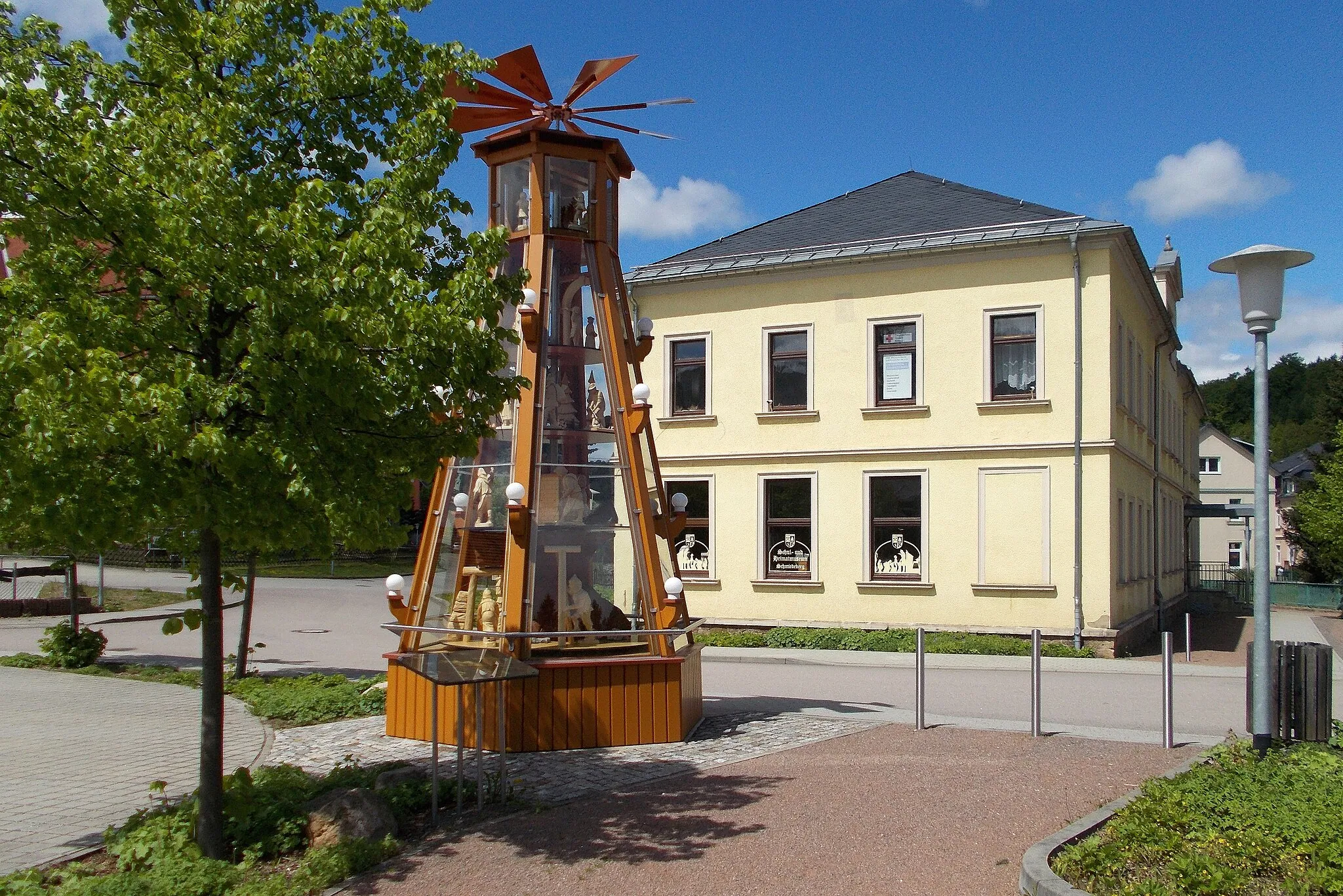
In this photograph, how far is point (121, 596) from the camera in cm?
2894

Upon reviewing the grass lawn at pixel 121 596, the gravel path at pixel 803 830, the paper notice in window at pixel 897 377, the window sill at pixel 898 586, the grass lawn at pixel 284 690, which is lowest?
the grass lawn at pixel 121 596

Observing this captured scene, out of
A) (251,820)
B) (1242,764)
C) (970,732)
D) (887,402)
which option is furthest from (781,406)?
(251,820)

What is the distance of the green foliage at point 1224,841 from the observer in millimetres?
5078

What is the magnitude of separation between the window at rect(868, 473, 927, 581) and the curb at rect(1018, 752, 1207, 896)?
13.7m

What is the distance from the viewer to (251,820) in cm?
638

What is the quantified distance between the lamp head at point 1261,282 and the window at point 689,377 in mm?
14883

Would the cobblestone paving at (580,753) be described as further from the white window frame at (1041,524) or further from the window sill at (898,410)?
the window sill at (898,410)

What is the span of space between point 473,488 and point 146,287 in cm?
460

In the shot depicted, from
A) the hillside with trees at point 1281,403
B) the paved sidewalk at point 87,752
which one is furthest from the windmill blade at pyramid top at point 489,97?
the hillside with trees at point 1281,403

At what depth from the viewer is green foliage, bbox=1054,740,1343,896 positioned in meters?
5.08

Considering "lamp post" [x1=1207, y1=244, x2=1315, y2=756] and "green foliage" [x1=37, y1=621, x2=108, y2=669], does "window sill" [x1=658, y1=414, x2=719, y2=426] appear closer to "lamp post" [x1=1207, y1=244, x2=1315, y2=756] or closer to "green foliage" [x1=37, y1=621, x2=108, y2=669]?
"green foliage" [x1=37, y1=621, x2=108, y2=669]


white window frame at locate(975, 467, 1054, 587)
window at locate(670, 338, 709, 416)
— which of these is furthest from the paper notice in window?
window at locate(670, 338, 709, 416)

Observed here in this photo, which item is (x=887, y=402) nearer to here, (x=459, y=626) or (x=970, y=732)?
(x=970, y=732)

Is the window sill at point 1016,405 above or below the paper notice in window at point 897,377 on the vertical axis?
below
